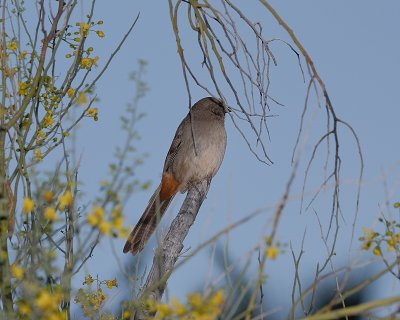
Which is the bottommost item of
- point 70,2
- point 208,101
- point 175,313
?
point 175,313

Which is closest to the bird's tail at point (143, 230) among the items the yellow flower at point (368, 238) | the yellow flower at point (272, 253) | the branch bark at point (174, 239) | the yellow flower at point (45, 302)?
the branch bark at point (174, 239)

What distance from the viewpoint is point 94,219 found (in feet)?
5.92

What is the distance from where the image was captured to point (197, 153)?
20.0 ft

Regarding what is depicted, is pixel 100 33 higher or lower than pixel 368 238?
higher

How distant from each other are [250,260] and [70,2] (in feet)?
7.13

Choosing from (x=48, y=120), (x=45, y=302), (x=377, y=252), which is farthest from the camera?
(x=48, y=120)

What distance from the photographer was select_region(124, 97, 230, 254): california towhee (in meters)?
5.87

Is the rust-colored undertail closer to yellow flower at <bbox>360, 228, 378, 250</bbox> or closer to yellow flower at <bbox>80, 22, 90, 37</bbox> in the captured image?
yellow flower at <bbox>80, 22, 90, 37</bbox>

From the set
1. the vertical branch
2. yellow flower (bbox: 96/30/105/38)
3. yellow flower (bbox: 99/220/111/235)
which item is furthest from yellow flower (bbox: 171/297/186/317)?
yellow flower (bbox: 96/30/105/38)

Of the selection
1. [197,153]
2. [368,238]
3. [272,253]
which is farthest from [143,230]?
[272,253]

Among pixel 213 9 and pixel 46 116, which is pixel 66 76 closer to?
pixel 46 116

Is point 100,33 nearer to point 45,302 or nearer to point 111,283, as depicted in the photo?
point 111,283

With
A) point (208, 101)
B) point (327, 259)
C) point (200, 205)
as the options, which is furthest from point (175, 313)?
point (208, 101)

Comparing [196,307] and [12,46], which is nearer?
[196,307]
